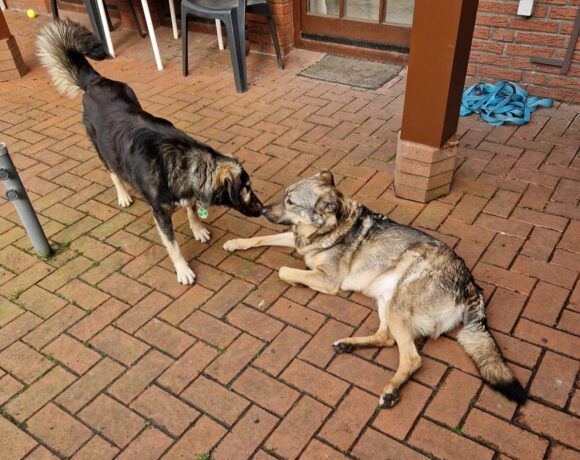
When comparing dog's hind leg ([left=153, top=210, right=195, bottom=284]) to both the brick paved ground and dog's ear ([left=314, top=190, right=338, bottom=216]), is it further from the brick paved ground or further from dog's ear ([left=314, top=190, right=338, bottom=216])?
dog's ear ([left=314, top=190, right=338, bottom=216])

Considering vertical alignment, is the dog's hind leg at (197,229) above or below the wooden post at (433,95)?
below

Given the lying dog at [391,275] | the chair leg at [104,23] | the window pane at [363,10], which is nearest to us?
the lying dog at [391,275]

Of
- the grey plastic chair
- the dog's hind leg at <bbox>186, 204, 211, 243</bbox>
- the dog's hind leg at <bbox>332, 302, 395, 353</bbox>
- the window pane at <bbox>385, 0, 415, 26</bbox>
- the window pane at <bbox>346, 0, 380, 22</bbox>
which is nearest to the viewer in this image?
the dog's hind leg at <bbox>332, 302, 395, 353</bbox>

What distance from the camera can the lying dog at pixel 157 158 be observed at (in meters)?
3.29

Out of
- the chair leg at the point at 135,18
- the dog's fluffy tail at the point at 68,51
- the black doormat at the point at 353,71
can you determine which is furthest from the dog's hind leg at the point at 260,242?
the chair leg at the point at 135,18

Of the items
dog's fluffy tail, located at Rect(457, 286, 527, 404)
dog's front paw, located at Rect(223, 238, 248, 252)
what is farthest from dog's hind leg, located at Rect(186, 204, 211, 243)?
dog's fluffy tail, located at Rect(457, 286, 527, 404)

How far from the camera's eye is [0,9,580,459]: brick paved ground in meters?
2.62

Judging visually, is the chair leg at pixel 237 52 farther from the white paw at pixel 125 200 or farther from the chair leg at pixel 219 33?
the white paw at pixel 125 200

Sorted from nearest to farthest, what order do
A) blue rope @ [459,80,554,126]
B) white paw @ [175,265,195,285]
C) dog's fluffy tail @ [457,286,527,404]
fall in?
dog's fluffy tail @ [457,286,527,404] → white paw @ [175,265,195,285] → blue rope @ [459,80,554,126]

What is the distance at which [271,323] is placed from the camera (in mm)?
3248

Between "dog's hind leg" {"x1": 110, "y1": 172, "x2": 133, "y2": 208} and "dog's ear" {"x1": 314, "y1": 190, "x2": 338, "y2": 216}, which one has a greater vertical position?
"dog's ear" {"x1": 314, "y1": 190, "x2": 338, "y2": 216}

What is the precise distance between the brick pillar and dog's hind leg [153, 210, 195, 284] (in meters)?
4.95

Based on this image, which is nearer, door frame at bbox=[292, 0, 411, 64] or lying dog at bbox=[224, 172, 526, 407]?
lying dog at bbox=[224, 172, 526, 407]

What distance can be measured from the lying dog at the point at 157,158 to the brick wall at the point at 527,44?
376cm
